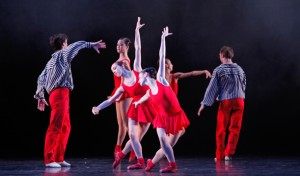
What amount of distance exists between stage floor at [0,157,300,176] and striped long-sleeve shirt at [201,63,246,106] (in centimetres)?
70

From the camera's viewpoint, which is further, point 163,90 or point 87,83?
point 87,83

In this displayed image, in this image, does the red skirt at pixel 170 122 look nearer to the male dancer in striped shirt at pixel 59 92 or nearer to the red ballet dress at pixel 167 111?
the red ballet dress at pixel 167 111

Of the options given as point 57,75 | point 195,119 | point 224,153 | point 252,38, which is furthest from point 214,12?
point 57,75

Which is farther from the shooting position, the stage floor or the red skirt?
the red skirt

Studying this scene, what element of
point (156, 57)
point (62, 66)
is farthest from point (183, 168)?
point (156, 57)

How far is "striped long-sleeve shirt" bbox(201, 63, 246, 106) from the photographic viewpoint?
604cm

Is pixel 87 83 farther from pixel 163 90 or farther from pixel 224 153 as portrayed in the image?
pixel 163 90

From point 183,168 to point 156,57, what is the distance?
9.57 feet

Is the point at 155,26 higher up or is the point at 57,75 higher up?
the point at 155,26

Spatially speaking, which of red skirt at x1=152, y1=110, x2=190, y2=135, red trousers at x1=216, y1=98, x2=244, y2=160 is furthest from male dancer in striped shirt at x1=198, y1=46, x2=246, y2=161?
red skirt at x1=152, y1=110, x2=190, y2=135

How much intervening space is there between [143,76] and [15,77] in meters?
3.27

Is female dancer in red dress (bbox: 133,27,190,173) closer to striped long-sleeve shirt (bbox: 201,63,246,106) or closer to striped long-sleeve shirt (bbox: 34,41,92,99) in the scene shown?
striped long-sleeve shirt (bbox: 34,41,92,99)

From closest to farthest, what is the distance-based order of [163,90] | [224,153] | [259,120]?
1. [163,90]
2. [224,153]
3. [259,120]

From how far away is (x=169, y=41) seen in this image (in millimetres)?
7695
